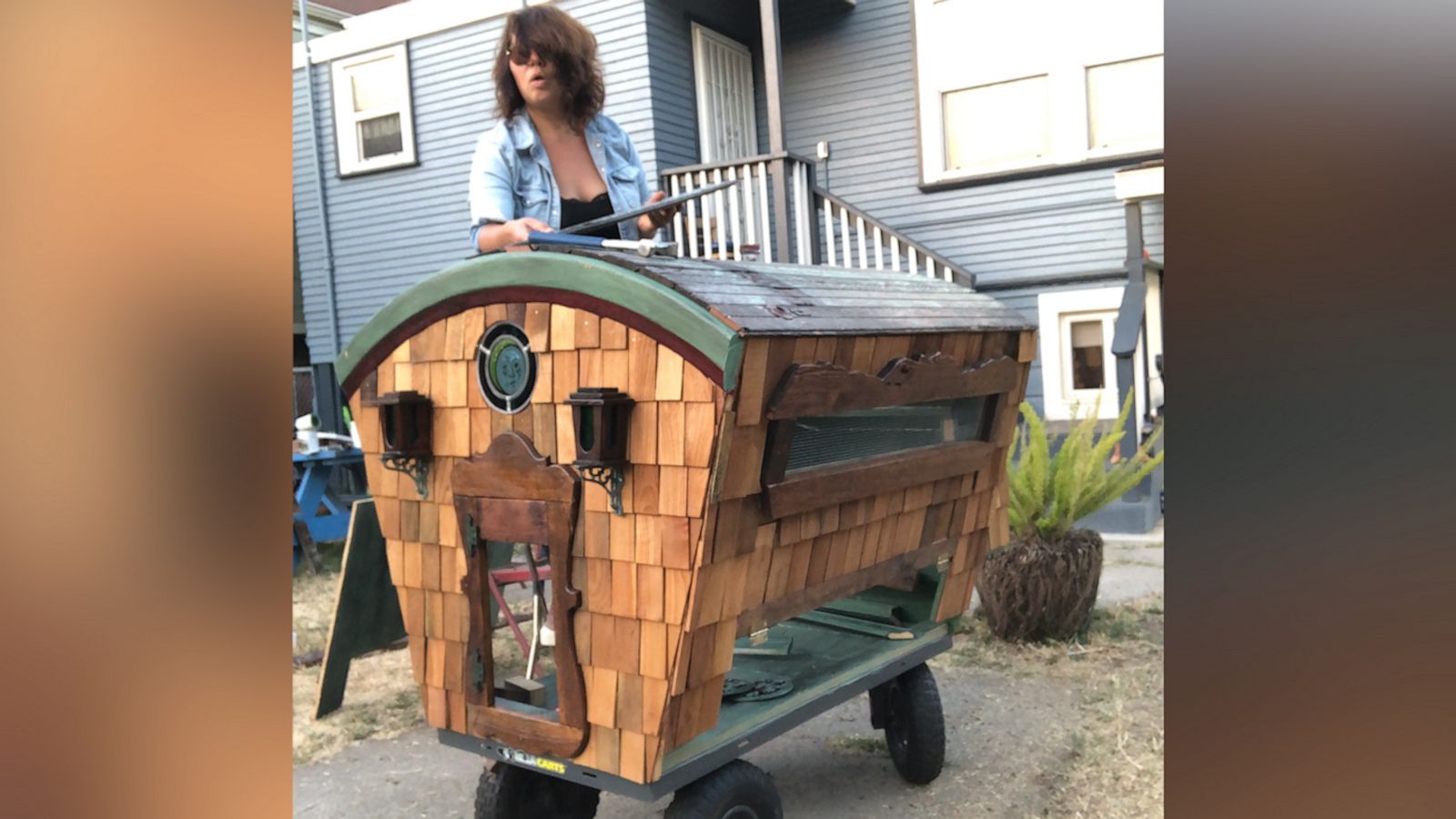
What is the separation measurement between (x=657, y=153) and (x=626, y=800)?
480 cm

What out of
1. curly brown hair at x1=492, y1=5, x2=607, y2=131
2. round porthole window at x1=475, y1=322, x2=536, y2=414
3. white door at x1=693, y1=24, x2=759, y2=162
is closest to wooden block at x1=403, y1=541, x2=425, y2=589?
round porthole window at x1=475, y1=322, x2=536, y2=414

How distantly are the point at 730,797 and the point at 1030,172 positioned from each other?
5303mm

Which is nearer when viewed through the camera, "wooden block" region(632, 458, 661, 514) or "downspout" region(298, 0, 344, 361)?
"wooden block" region(632, 458, 661, 514)

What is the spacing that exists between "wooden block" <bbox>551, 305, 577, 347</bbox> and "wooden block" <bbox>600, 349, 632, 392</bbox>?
0.07m

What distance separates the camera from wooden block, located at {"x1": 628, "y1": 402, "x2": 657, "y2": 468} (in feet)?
5.28

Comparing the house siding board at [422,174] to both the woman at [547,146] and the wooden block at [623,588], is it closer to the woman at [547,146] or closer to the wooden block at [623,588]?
the woman at [547,146]

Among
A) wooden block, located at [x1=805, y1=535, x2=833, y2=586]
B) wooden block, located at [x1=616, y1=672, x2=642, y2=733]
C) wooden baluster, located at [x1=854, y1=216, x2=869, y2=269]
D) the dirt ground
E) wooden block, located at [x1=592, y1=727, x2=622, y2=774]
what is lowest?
the dirt ground

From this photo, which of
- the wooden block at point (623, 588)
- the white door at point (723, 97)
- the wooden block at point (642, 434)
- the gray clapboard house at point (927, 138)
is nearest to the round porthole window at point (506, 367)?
the wooden block at point (642, 434)

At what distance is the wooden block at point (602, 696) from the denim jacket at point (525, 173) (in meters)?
0.88

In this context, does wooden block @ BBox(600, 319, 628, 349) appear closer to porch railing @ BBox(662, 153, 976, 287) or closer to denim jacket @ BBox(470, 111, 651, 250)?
denim jacket @ BBox(470, 111, 651, 250)
